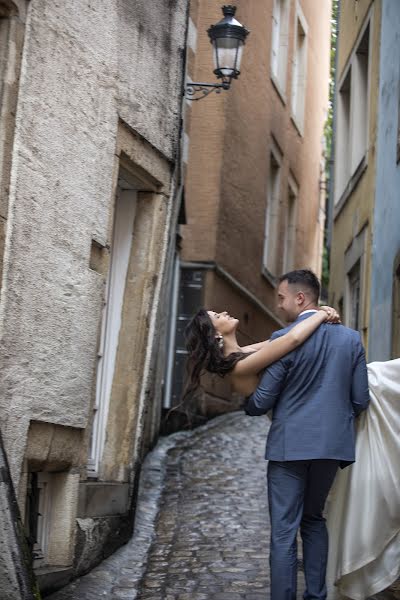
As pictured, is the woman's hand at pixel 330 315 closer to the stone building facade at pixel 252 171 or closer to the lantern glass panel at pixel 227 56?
the lantern glass panel at pixel 227 56

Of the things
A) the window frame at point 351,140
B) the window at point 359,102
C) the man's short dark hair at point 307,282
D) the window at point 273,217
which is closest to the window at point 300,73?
the window at point 273,217

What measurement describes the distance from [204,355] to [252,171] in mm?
11645

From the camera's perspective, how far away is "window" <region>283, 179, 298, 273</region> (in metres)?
21.9

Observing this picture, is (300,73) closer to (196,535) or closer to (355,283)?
(355,283)

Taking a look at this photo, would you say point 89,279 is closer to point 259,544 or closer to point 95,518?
point 95,518

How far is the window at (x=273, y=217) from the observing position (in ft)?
65.3

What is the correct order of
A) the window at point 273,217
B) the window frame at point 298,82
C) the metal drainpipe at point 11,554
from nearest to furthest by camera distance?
1. the metal drainpipe at point 11,554
2. the window at point 273,217
3. the window frame at point 298,82

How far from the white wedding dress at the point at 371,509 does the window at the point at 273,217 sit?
13632mm

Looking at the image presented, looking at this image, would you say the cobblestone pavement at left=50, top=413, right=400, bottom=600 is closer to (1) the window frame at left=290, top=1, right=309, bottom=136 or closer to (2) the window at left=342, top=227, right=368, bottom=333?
(2) the window at left=342, top=227, right=368, bottom=333

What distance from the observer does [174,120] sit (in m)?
8.77

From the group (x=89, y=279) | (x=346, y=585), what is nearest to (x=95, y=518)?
(x=89, y=279)

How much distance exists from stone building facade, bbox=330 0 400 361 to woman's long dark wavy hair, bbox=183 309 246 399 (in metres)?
4.50

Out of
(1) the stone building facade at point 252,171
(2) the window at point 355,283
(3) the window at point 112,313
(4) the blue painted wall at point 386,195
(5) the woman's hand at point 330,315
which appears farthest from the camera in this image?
(1) the stone building facade at point 252,171

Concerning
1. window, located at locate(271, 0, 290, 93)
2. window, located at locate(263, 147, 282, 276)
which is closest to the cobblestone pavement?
window, located at locate(263, 147, 282, 276)
